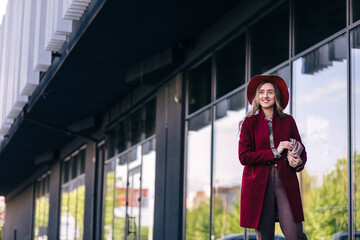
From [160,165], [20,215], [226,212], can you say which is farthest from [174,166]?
[20,215]

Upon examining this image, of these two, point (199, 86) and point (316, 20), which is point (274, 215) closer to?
point (316, 20)

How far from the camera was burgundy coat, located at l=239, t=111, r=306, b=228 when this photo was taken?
4141 mm

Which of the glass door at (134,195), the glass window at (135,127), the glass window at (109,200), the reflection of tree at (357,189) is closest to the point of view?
the reflection of tree at (357,189)

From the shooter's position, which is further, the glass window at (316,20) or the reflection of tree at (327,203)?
the glass window at (316,20)

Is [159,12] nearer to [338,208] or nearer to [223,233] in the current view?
[223,233]

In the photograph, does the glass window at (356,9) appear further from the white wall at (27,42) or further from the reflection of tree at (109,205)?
the reflection of tree at (109,205)

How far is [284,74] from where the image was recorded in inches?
383

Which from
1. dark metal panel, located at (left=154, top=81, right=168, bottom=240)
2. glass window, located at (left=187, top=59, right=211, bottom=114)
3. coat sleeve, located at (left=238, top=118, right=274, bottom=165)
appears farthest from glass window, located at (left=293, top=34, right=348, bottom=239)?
dark metal panel, located at (left=154, top=81, right=168, bottom=240)

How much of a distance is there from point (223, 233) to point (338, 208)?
3810 mm

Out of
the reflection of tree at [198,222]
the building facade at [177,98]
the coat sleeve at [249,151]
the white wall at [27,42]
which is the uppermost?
the white wall at [27,42]

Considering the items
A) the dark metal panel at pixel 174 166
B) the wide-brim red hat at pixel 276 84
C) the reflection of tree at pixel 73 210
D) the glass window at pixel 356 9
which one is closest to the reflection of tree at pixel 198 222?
the dark metal panel at pixel 174 166

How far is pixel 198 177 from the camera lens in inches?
517

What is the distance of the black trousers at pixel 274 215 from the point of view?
4.10 m

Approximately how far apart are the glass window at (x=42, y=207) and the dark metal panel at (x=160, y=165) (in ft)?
55.5
